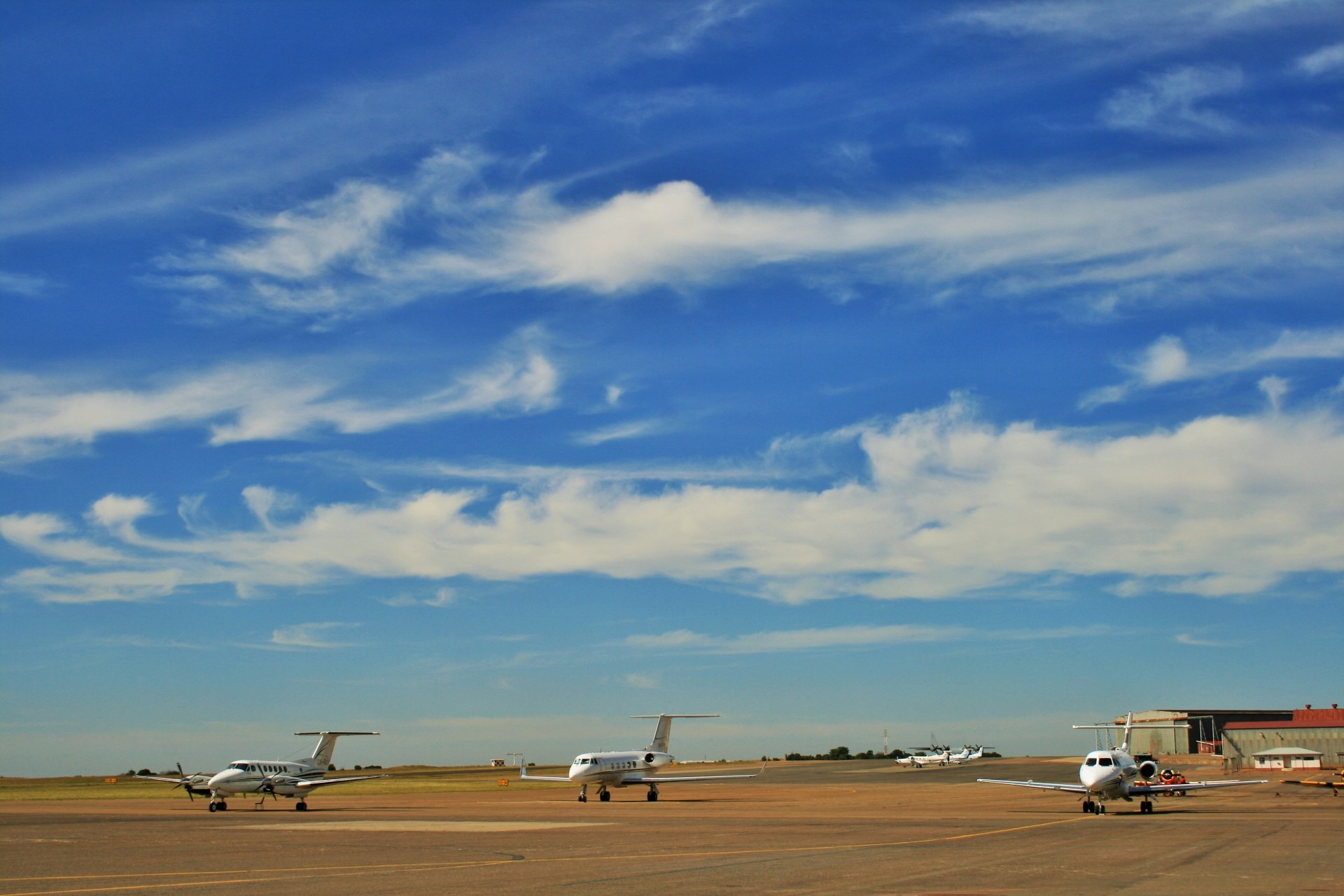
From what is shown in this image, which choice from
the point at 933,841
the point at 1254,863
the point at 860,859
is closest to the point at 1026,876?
the point at 860,859

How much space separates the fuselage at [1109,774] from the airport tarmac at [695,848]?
43.0 inches

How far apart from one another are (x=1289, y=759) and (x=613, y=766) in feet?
330

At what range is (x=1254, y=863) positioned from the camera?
2594cm

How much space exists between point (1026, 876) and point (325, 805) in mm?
55127

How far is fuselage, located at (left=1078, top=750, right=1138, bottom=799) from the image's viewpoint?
45375 mm

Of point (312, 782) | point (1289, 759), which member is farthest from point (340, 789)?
point (1289, 759)

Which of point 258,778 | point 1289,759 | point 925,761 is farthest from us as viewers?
point 925,761

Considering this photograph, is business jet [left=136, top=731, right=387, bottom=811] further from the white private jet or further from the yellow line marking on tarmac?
the yellow line marking on tarmac

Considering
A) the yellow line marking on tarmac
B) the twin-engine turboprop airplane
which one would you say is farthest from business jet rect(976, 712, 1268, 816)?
the twin-engine turboprop airplane

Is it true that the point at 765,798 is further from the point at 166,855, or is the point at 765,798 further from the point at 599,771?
the point at 166,855

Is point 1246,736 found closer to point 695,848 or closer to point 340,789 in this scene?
point 340,789

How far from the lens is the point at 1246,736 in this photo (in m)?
143

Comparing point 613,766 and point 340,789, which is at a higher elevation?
point 613,766

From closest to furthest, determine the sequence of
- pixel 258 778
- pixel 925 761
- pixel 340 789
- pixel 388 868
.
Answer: pixel 388 868 < pixel 258 778 < pixel 340 789 < pixel 925 761
